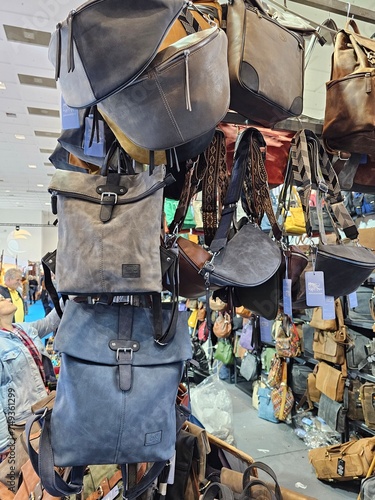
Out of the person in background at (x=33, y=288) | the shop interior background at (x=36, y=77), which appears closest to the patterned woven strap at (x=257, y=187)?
the shop interior background at (x=36, y=77)

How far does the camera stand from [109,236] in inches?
32.0

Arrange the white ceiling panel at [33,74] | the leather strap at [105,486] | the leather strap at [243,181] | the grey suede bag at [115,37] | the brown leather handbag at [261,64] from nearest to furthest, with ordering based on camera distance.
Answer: the grey suede bag at [115,37] < the brown leather handbag at [261,64] < the leather strap at [243,181] < the leather strap at [105,486] < the white ceiling panel at [33,74]

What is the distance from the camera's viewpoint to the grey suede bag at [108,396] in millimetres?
807

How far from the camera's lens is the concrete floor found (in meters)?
2.84

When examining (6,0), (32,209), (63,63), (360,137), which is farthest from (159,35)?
(32,209)

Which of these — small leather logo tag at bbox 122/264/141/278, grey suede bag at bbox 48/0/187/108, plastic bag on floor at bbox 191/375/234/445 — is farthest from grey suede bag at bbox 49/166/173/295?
plastic bag on floor at bbox 191/375/234/445

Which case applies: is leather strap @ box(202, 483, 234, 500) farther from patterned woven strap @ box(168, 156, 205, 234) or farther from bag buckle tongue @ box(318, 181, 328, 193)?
bag buckle tongue @ box(318, 181, 328, 193)

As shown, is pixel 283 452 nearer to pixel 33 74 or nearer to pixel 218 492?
pixel 218 492

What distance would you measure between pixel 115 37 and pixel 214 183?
0.54 m

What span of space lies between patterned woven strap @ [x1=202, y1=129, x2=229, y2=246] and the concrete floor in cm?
256

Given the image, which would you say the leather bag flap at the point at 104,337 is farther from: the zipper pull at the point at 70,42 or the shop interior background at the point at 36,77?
the shop interior background at the point at 36,77

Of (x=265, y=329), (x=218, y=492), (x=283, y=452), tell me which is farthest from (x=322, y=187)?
(x=283, y=452)

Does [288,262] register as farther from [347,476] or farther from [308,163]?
[347,476]

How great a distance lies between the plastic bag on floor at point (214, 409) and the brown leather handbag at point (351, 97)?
2.43 m
